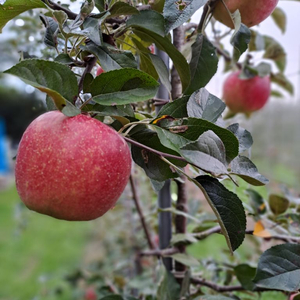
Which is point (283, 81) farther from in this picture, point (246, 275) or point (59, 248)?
point (59, 248)

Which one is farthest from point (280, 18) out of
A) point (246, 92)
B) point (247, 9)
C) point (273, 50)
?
point (247, 9)

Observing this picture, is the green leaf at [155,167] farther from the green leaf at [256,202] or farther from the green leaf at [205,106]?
the green leaf at [256,202]

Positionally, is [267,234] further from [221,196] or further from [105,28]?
[105,28]

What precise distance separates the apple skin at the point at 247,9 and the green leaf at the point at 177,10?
5.1 inches

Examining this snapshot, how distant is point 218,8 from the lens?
1.76 feet

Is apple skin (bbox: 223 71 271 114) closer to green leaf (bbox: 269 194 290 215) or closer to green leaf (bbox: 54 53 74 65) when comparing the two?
green leaf (bbox: 269 194 290 215)

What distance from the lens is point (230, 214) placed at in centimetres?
39

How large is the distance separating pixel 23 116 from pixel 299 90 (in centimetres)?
→ 548

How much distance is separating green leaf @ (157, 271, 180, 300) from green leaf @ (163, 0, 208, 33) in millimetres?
440

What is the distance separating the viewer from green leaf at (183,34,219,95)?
0.51m

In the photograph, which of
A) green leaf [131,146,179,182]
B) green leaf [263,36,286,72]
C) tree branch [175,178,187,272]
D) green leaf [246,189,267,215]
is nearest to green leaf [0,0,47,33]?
green leaf [131,146,179,182]

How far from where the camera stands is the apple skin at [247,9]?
53cm

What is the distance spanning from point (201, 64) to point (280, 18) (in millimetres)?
572

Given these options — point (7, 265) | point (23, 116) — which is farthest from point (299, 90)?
point (23, 116)
